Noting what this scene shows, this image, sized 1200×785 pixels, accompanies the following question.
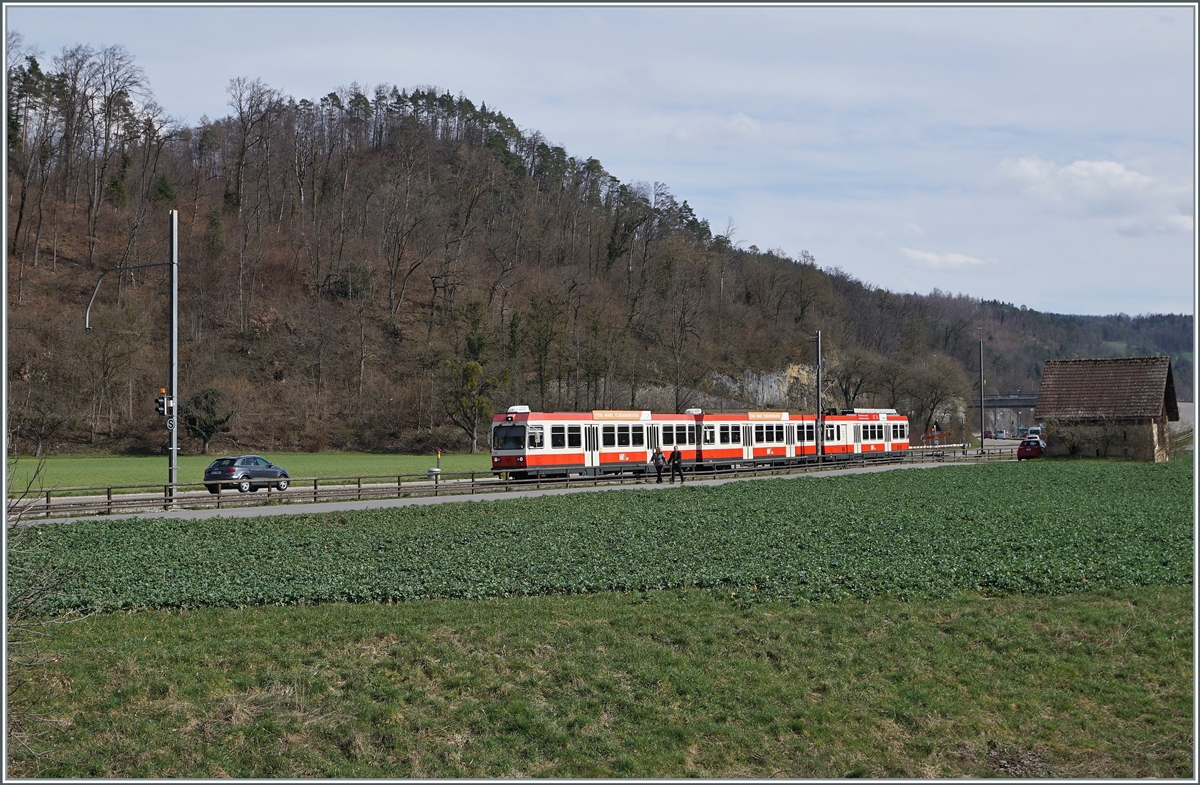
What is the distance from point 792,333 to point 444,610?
108 metres

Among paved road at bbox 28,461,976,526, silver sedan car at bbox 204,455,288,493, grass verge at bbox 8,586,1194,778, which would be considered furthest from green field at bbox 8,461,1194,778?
silver sedan car at bbox 204,455,288,493

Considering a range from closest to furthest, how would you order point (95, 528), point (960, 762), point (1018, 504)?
point (960, 762), point (95, 528), point (1018, 504)

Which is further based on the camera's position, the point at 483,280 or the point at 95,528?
the point at 483,280

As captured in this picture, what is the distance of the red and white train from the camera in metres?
45.5

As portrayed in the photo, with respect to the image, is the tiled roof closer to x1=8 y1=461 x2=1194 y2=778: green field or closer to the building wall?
the building wall

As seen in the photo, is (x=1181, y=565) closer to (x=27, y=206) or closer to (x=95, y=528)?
(x=95, y=528)

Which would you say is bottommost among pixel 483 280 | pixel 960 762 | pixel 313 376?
pixel 960 762

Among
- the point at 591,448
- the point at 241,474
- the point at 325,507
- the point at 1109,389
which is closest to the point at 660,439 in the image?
the point at 591,448

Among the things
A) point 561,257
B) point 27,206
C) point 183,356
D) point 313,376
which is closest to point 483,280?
point 561,257

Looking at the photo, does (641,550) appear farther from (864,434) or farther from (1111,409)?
(1111,409)

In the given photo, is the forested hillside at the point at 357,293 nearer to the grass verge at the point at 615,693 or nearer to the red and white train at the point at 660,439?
the red and white train at the point at 660,439

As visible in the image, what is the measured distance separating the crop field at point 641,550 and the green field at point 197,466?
1560 centimetres

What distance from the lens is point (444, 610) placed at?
1544cm

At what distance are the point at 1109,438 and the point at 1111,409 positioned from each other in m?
1.93
